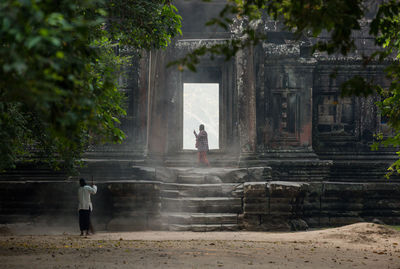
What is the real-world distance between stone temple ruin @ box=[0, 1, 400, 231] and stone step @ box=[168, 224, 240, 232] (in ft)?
0.07

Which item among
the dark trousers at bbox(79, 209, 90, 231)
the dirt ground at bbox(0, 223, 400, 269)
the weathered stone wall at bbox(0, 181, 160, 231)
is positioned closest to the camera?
the dirt ground at bbox(0, 223, 400, 269)

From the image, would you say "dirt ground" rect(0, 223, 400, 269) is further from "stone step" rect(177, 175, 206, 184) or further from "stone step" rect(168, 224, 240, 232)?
"stone step" rect(177, 175, 206, 184)

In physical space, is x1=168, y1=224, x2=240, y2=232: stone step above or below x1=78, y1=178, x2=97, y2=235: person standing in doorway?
below

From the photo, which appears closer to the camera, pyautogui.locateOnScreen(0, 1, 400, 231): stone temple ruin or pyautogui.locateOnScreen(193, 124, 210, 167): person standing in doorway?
pyautogui.locateOnScreen(0, 1, 400, 231): stone temple ruin

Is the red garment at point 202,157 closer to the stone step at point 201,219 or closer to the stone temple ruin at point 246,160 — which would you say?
the stone temple ruin at point 246,160

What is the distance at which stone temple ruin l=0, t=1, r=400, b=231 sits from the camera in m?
12.1

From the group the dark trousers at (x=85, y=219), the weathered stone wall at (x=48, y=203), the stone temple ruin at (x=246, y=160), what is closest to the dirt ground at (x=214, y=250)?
the dark trousers at (x=85, y=219)

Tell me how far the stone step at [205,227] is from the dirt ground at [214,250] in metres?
0.44

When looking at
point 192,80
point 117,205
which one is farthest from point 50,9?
point 192,80

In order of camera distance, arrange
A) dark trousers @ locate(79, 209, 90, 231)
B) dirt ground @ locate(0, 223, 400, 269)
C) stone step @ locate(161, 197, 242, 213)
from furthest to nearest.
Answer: stone step @ locate(161, 197, 242, 213) < dark trousers @ locate(79, 209, 90, 231) < dirt ground @ locate(0, 223, 400, 269)

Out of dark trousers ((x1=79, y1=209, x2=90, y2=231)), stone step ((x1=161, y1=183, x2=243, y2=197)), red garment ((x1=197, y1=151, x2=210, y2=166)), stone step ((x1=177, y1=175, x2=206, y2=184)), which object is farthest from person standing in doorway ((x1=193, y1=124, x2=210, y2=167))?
dark trousers ((x1=79, y1=209, x2=90, y2=231))

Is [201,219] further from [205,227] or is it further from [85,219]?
[85,219]

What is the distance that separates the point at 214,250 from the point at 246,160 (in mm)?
7008

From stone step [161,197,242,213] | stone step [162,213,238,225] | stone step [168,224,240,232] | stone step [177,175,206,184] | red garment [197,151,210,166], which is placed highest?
red garment [197,151,210,166]
